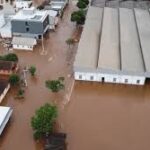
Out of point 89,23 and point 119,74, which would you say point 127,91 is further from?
point 89,23

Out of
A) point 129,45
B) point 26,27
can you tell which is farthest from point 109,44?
point 26,27

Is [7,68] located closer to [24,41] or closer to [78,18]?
[24,41]

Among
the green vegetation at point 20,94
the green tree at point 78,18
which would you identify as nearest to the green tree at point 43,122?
the green vegetation at point 20,94

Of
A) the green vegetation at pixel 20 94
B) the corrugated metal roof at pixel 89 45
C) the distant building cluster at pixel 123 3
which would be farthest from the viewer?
the distant building cluster at pixel 123 3

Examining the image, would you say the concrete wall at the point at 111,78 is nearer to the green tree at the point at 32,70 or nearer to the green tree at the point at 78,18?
the green tree at the point at 32,70

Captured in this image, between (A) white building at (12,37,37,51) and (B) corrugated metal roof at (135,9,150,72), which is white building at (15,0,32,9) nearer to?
(A) white building at (12,37,37,51)

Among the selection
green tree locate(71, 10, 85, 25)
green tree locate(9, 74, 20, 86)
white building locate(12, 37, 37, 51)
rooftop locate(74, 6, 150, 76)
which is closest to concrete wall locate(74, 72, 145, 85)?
rooftop locate(74, 6, 150, 76)
